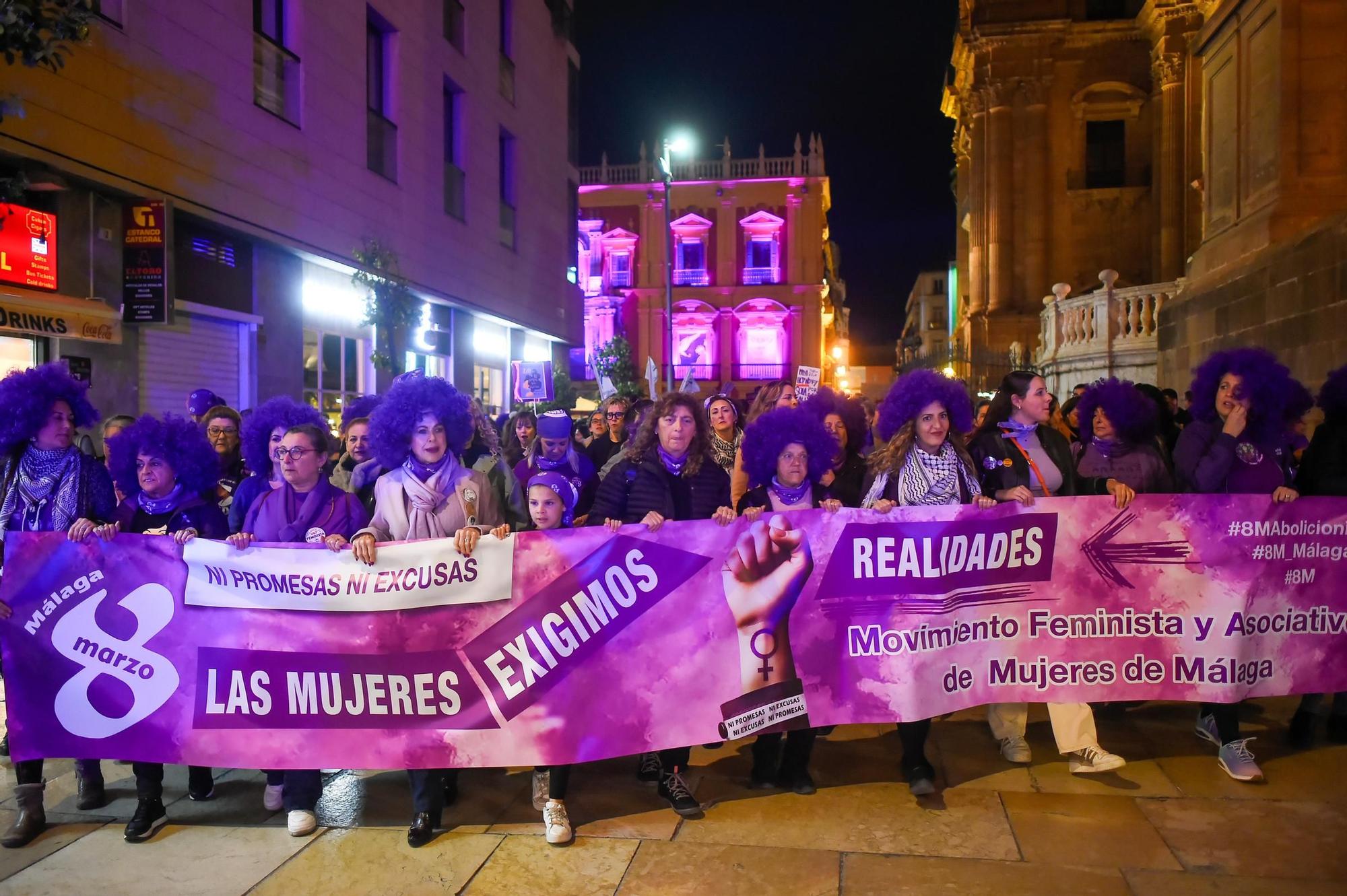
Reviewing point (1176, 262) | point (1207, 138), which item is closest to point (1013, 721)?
point (1207, 138)

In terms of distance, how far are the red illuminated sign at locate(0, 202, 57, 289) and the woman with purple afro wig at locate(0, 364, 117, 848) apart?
541cm

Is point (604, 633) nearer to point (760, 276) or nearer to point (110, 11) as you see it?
point (110, 11)

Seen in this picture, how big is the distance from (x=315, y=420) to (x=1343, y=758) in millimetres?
6017

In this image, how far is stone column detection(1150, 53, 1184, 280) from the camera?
25875 mm

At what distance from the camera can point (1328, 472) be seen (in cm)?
517

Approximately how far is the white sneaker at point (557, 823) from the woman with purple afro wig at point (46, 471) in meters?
2.31

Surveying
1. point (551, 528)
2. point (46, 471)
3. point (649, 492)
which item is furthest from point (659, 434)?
point (46, 471)

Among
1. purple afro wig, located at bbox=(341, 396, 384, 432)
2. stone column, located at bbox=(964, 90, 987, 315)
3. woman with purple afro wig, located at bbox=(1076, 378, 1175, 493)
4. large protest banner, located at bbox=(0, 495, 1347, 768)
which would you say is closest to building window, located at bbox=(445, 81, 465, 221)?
purple afro wig, located at bbox=(341, 396, 384, 432)

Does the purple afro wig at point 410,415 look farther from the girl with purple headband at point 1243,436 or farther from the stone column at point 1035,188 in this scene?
the stone column at point 1035,188

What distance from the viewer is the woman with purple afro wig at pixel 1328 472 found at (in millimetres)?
5051

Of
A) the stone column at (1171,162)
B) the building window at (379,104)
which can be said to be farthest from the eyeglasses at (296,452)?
the stone column at (1171,162)

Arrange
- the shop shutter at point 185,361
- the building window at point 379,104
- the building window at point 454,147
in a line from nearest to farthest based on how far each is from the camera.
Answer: the shop shutter at point 185,361
the building window at point 379,104
the building window at point 454,147

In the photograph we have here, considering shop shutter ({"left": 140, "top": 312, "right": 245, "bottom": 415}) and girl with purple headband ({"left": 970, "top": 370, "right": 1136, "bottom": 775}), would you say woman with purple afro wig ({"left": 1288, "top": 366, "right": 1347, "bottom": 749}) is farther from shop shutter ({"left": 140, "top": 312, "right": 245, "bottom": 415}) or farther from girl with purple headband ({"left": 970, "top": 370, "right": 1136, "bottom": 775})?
shop shutter ({"left": 140, "top": 312, "right": 245, "bottom": 415})

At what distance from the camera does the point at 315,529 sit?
4.55 meters
